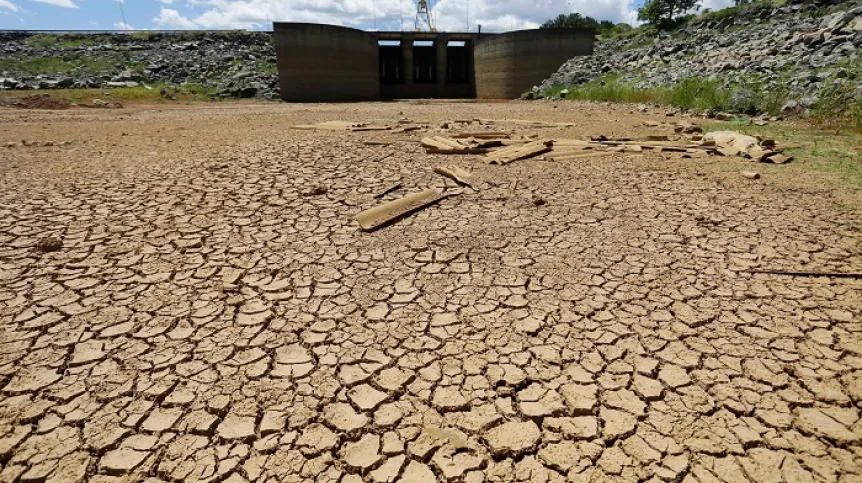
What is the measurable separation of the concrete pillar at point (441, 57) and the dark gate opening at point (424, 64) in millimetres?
306

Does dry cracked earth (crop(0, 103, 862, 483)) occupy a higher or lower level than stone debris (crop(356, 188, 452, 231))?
lower

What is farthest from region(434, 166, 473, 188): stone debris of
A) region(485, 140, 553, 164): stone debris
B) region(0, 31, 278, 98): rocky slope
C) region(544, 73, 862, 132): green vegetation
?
region(0, 31, 278, 98): rocky slope

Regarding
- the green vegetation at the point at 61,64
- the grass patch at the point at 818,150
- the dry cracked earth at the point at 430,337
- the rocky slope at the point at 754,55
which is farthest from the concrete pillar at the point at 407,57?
the dry cracked earth at the point at 430,337

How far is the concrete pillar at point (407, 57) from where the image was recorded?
2274cm

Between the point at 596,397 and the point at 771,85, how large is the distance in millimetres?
11230

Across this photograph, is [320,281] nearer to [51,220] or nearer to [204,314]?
[204,314]

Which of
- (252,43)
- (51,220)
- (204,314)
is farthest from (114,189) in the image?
(252,43)

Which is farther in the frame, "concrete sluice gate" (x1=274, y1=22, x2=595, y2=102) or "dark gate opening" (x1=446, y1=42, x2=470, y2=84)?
Result: "dark gate opening" (x1=446, y1=42, x2=470, y2=84)

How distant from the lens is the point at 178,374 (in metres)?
2.02

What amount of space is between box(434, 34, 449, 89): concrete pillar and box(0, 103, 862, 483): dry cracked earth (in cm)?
2150

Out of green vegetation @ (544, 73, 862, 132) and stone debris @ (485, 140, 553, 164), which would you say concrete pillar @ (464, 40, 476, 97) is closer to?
green vegetation @ (544, 73, 862, 132)

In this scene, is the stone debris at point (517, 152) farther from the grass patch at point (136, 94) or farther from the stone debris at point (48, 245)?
the grass patch at point (136, 94)

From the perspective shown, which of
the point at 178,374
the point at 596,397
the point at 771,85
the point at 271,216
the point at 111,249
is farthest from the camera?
the point at 771,85

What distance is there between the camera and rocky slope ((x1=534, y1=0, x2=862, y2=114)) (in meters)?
8.85
